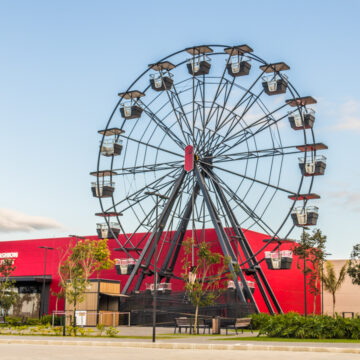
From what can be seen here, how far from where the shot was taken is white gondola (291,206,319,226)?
3939 cm

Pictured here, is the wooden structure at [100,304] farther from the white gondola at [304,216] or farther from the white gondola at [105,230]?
the white gondola at [304,216]

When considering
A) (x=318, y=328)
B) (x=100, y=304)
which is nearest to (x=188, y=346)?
(x=318, y=328)

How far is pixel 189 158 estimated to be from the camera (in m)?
Result: 42.3

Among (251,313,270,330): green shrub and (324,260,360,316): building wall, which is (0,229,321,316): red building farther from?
(251,313,270,330): green shrub

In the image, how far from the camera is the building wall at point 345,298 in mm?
61688

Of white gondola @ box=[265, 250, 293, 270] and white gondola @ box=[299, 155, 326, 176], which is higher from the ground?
white gondola @ box=[299, 155, 326, 176]

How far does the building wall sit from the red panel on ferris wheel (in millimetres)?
27382

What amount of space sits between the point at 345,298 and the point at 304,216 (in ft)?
85.1

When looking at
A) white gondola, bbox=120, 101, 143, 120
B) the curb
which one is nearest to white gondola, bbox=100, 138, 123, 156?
white gondola, bbox=120, 101, 143, 120

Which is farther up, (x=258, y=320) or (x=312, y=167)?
(x=312, y=167)

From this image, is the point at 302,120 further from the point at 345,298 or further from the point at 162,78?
the point at 345,298

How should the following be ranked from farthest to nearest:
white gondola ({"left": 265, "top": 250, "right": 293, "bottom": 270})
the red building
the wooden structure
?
1. the red building
2. the wooden structure
3. white gondola ({"left": 265, "top": 250, "right": 293, "bottom": 270})

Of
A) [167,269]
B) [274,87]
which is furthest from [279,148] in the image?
[167,269]

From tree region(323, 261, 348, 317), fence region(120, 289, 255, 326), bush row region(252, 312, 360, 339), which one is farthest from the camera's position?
tree region(323, 261, 348, 317)
